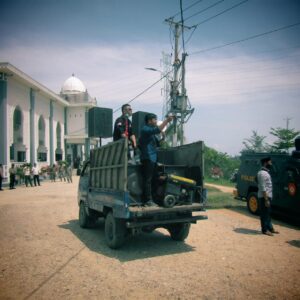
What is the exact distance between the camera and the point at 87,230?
7.97 m

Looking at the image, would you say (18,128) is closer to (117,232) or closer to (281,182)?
(117,232)

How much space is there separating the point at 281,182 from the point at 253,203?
1.57 m

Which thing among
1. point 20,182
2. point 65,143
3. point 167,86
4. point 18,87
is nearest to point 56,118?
point 65,143

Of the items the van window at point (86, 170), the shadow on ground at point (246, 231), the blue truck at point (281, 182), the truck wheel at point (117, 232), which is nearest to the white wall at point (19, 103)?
the van window at point (86, 170)

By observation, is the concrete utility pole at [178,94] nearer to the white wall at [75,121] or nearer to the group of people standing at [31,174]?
the group of people standing at [31,174]

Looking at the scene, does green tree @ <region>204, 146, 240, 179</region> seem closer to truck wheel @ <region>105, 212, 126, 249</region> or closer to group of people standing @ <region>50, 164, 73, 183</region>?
group of people standing @ <region>50, 164, 73, 183</region>

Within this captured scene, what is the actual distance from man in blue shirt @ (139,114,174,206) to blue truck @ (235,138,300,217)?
4900 mm

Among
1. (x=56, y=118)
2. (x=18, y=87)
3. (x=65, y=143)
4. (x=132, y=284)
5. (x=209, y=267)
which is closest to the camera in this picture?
(x=132, y=284)

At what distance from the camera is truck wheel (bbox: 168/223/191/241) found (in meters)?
6.57

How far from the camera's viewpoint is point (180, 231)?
6.61 m

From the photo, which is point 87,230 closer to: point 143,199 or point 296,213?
point 143,199

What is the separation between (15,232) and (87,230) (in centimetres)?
189

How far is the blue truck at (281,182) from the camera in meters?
8.45

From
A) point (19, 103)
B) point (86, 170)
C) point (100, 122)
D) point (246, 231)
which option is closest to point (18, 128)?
point (19, 103)
